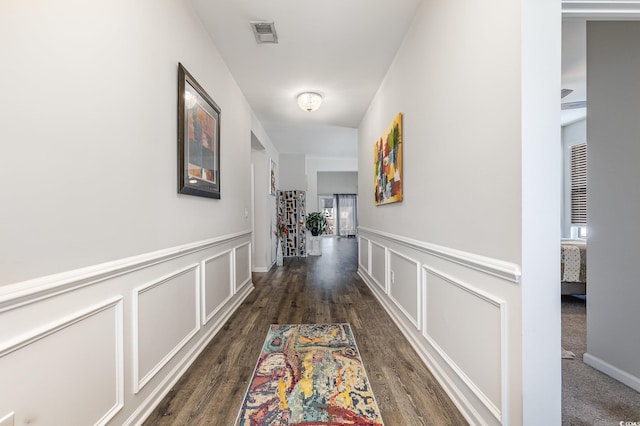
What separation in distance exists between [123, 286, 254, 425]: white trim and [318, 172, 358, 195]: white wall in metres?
10.1

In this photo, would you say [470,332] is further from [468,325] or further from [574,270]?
[574,270]

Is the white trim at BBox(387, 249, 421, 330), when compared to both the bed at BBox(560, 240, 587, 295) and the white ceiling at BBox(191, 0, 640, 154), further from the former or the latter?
the bed at BBox(560, 240, 587, 295)

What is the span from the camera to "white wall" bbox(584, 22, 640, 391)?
5.68 feet

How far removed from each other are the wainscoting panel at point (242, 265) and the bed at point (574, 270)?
12.3 ft

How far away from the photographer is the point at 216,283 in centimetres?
265

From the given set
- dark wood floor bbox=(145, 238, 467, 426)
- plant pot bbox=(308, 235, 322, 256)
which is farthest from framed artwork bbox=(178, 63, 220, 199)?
plant pot bbox=(308, 235, 322, 256)

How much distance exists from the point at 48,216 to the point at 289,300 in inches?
113

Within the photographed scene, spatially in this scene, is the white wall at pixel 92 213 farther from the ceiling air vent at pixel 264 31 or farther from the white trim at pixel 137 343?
the ceiling air vent at pixel 264 31

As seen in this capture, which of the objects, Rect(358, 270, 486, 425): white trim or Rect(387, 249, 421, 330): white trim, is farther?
Rect(387, 249, 421, 330): white trim

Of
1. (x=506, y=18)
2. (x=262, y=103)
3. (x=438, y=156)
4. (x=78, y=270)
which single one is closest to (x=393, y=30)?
(x=438, y=156)

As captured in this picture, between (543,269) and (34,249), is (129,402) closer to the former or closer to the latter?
(34,249)

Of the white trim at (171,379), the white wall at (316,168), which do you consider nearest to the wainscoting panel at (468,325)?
the white trim at (171,379)

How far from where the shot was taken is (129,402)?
1.40m

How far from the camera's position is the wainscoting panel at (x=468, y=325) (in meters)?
1.20
